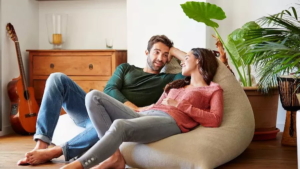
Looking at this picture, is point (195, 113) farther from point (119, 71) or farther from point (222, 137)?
point (119, 71)

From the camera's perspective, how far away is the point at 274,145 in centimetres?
396

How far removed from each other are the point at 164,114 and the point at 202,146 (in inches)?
12.9

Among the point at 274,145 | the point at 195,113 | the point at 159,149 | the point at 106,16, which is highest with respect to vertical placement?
the point at 106,16

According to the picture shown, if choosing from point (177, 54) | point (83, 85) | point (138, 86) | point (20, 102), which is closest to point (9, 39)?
point (20, 102)

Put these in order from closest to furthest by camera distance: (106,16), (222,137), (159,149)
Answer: (159,149) → (222,137) → (106,16)

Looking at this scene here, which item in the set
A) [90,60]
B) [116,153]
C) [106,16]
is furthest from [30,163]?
[106,16]

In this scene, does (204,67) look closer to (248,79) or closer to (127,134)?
(127,134)

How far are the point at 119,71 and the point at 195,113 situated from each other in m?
1.02

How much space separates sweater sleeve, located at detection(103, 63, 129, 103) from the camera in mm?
3623

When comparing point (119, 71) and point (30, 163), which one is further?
point (119, 71)

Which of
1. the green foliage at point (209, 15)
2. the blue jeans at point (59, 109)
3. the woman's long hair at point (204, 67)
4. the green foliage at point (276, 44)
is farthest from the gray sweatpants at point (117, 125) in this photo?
the green foliage at point (209, 15)

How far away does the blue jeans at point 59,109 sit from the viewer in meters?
3.10

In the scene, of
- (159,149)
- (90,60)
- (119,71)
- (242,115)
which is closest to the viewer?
(159,149)

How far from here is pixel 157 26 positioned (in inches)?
189
